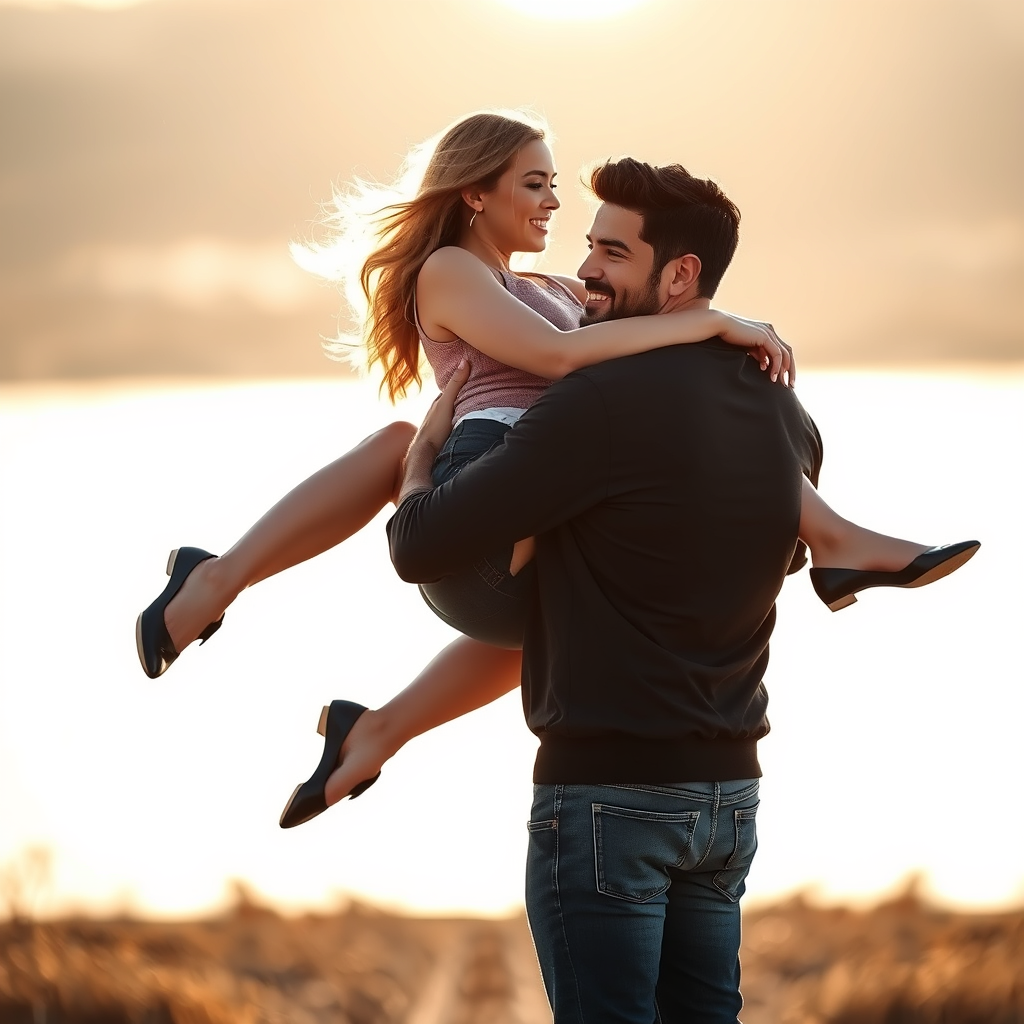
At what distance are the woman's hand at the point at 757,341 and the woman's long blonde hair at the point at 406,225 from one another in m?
0.84

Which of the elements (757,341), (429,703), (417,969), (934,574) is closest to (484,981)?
(417,969)

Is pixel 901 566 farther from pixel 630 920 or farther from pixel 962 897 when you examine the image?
pixel 962 897

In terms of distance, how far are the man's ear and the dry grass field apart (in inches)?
215

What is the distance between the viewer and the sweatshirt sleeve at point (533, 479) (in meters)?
2.26

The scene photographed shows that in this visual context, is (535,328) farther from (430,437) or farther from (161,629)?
(161,629)

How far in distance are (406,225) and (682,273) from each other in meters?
0.82

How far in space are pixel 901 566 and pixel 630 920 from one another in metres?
0.91

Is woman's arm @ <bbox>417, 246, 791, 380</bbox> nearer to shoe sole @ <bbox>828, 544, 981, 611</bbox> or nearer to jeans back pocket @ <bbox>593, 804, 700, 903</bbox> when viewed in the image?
shoe sole @ <bbox>828, 544, 981, 611</bbox>

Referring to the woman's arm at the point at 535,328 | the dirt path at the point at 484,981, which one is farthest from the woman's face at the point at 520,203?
the dirt path at the point at 484,981

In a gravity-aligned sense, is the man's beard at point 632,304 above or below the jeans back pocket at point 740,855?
above

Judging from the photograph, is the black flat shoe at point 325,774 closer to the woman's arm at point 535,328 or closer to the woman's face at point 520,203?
the woman's arm at point 535,328

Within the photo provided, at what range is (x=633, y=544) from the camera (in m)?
2.33

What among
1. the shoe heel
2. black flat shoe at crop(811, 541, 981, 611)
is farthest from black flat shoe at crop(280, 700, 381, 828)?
black flat shoe at crop(811, 541, 981, 611)

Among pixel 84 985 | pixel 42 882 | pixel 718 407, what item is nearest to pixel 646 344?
pixel 718 407
